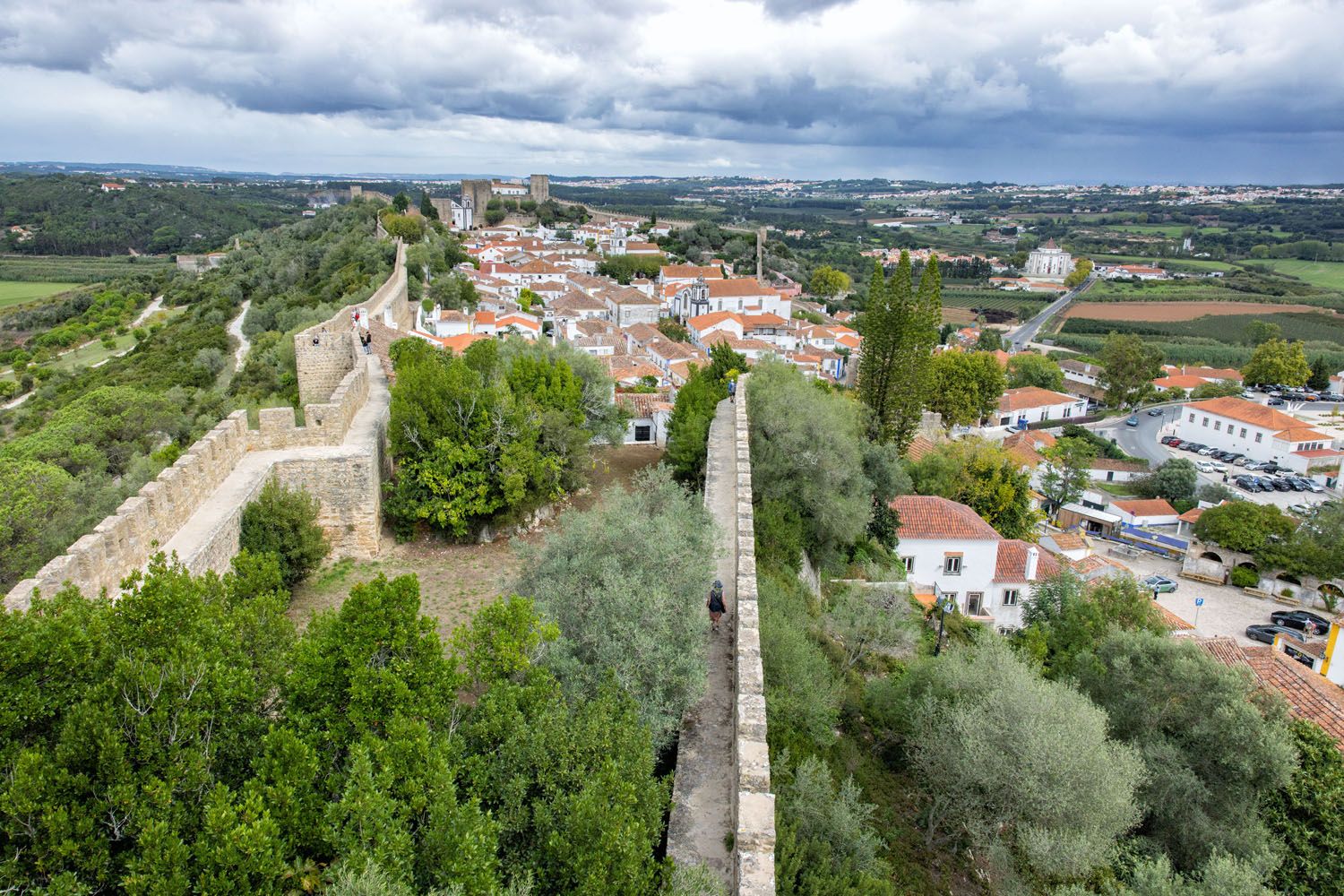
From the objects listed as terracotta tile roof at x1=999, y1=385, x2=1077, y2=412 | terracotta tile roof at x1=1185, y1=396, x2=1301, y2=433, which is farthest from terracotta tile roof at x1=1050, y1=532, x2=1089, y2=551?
terracotta tile roof at x1=1185, y1=396, x2=1301, y2=433

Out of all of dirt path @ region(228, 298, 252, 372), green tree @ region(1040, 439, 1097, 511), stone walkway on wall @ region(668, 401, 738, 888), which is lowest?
green tree @ region(1040, 439, 1097, 511)

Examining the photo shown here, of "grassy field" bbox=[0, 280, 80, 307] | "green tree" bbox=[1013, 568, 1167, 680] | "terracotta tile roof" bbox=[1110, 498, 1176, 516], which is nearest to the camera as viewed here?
"green tree" bbox=[1013, 568, 1167, 680]

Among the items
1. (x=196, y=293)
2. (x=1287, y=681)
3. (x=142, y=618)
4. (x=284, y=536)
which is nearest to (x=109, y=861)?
(x=142, y=618)

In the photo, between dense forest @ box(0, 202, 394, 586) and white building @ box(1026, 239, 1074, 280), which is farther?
white building @ box(1026, 239, 1074, 280)

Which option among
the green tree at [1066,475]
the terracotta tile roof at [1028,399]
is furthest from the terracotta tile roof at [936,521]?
the terracotta tile roof at [1028,399]

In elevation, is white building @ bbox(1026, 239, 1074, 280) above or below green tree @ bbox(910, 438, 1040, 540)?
above

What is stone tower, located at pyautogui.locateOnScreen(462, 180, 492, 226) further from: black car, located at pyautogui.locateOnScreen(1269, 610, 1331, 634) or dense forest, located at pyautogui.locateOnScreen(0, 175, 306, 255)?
black car, located at pyautogui.locateOnScreen(1269, 610, 1331, 634)
